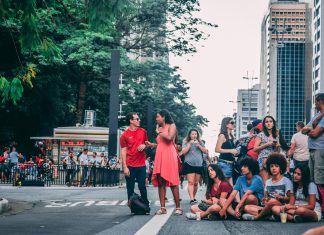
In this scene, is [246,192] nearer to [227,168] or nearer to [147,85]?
[227,168]

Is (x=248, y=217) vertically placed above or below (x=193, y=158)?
below

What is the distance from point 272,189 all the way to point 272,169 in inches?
11.3

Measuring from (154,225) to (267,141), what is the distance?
4.40 m

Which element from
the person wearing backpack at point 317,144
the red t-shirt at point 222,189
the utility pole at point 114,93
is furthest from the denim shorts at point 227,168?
the utility pole at point 114,93

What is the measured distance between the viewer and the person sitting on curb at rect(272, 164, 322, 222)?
1030 centimetres

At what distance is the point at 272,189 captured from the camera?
425 inches

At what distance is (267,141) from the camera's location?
13.6m

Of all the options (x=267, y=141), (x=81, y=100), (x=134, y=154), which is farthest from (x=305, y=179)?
(x=81, y=100)

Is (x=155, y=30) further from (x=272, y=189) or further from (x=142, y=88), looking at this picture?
(x=272, y=189)

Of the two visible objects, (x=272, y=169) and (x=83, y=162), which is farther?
(x=83, y=162)

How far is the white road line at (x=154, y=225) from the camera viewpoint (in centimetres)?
883

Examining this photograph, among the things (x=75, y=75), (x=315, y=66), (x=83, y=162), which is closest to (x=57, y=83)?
(x=75, y=75)

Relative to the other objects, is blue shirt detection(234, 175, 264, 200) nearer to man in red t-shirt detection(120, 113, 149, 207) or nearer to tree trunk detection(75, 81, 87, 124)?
man in red t-shirt detection(120, 113, 149, 207)

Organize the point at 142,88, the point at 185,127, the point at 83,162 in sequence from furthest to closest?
the point at 185,127
the point at 142,88
the point at 83,162
